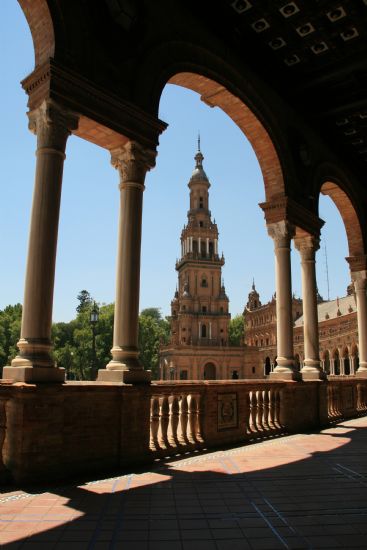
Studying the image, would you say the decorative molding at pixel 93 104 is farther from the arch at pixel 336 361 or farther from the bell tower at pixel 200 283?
the bell tower at pixel 200 283

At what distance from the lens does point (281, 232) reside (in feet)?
44.0

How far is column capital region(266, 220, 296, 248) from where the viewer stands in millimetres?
13336

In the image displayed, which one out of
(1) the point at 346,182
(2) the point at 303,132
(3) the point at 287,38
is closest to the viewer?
(3) the point at 287,38

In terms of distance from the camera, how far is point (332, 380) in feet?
48.5

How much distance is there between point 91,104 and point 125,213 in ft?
6.13

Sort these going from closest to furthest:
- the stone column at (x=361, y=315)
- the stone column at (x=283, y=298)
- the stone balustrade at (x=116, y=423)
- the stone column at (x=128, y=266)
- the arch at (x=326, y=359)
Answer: the stone balustrade at (x=116, y=423) → the stone column at (x=128, y=266) → the stone column at (x=283, y=298) → the stone column at (x=361, y=315) → the arch at (x=326, y=359)

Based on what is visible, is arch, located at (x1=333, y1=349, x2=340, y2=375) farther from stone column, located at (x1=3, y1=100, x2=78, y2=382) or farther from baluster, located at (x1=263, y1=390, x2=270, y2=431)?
stone column, located at (x1=3, y1=100, x2=78, y2=382)

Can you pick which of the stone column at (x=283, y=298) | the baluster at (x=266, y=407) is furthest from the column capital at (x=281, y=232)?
the baluster at (x=266, y=407)

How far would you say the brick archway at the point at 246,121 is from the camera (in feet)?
36.8

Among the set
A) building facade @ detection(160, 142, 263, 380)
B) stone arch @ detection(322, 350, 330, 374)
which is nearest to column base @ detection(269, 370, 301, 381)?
stone arch @ detection(322, 350, 330, 374)

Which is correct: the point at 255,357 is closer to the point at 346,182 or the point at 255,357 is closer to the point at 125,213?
the point at 346,182

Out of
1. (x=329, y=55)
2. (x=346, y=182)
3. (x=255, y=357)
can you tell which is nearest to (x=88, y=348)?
(x=255, y=357)

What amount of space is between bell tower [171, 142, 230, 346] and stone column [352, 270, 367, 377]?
69.2 metres

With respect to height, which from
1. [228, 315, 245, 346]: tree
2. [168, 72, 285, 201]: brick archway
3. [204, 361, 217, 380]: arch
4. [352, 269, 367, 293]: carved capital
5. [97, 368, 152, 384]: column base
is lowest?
[97, 368, 152, 384]: column base
